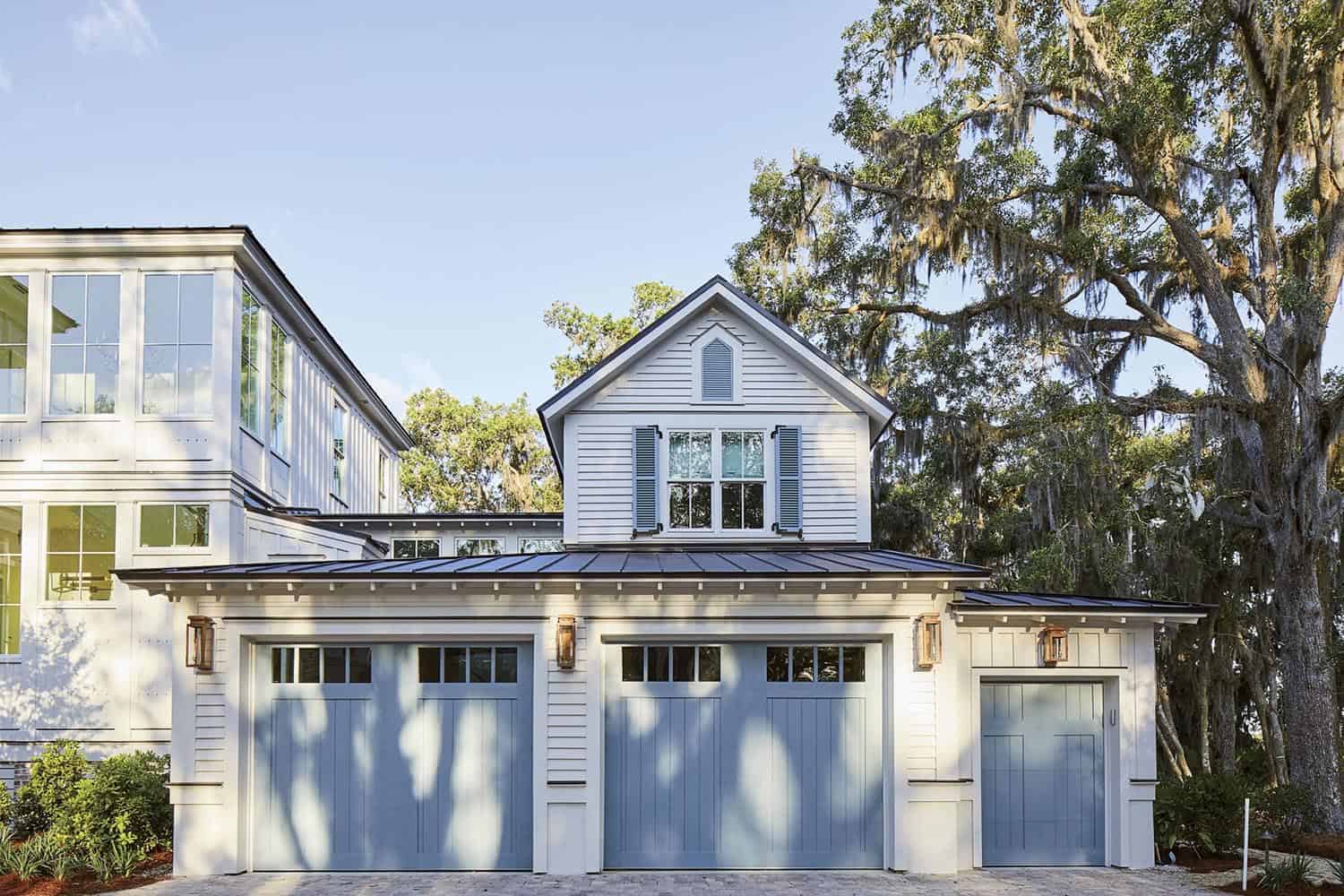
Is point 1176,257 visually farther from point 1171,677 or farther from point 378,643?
point 378,643

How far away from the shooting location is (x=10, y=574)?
14.8m

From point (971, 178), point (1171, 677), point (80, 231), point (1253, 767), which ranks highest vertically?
point (971, 178)

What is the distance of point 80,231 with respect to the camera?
14906mm

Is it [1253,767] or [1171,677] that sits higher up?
[1171,677]

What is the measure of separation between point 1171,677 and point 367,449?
18.3m

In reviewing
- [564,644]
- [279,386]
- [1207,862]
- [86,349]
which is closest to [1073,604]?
[1207,862]

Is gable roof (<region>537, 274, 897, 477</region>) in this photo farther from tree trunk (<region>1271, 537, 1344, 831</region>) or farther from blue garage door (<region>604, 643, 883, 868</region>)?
tree trunk (<region>1271, 537, 1344, 831</region>)

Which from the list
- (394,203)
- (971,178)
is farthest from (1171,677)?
(394,203)

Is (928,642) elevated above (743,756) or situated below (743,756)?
above

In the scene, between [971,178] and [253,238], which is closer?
[253,238]

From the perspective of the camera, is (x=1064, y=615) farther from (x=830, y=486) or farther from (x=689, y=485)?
(x=689, y=485)

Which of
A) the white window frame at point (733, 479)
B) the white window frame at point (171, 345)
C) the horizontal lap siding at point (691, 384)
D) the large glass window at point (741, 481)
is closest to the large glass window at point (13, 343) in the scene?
the white window frame at point (171, 345)

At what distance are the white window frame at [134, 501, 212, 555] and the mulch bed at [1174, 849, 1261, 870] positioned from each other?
12.8m

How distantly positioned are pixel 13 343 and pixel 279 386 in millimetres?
3837
